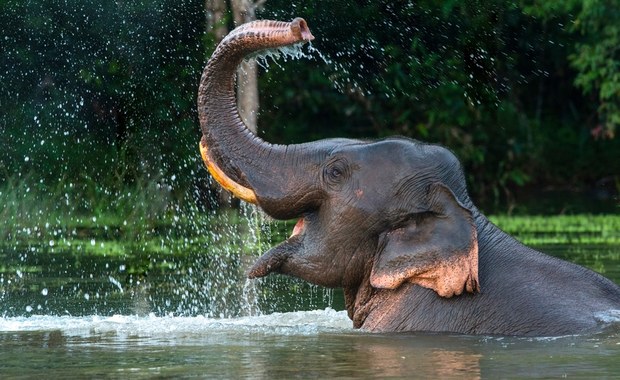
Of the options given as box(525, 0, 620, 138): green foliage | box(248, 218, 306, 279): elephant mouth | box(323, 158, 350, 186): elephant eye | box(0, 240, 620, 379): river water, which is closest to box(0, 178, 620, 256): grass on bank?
box(0, 240, 620, 379): river water

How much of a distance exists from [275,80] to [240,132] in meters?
18.2

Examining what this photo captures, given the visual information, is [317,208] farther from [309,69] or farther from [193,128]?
[309,69]

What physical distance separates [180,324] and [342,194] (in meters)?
1.49

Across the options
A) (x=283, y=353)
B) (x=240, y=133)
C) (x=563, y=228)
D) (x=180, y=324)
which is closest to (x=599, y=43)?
(x=563, y=228)

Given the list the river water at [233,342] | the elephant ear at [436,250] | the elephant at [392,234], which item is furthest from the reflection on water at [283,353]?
the elephant ear at [436,250]

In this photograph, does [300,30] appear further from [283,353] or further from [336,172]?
[283,353]

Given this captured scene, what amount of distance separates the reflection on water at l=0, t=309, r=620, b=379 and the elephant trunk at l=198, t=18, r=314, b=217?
761 millimetres

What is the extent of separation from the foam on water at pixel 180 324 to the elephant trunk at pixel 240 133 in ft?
2.94

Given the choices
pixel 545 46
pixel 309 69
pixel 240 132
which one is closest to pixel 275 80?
pixel 309 69

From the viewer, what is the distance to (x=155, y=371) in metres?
7.11

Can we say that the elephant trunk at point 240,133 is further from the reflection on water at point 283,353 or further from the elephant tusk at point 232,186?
the reflection on water at point 283,353

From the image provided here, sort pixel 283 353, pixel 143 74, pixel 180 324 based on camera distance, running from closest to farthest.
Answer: pixel 283 353
pixel 180 324
pixel 143 74

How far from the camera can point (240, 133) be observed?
8.23 m

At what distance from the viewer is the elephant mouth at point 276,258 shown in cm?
809
